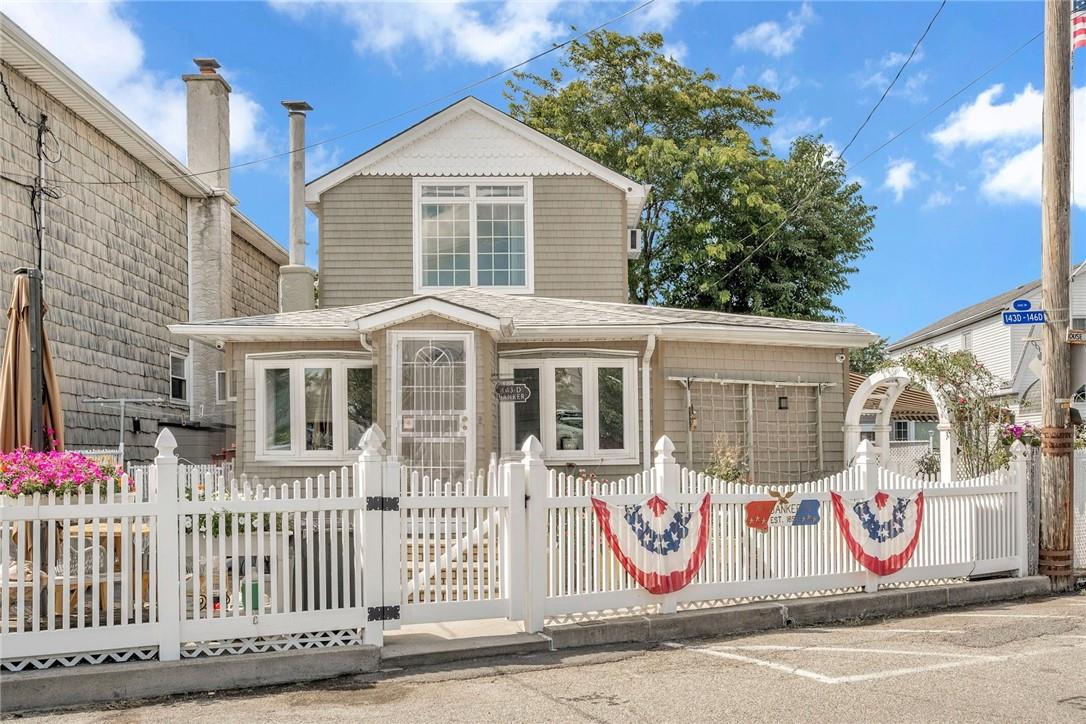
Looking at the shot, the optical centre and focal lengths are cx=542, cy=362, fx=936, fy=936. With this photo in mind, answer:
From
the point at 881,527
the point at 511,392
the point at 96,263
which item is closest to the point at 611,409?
the point at 511,392

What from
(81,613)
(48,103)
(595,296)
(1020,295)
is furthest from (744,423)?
(1020,295)

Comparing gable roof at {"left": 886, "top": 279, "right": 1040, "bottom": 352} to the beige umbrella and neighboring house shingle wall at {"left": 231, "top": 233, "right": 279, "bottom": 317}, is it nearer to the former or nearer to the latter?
neighboring house shingle wall at {"left": 231, "top": 233, "right": 279, "bottom": 317}

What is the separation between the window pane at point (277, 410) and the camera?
→ 13.6m

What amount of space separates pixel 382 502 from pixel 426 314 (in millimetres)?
5801

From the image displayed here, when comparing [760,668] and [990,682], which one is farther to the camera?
[760,668]

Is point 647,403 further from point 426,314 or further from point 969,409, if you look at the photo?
point 969,409

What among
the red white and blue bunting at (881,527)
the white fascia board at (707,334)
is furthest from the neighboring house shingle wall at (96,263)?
the red white and blue bunting at (881,527)

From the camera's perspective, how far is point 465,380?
41.7 ft

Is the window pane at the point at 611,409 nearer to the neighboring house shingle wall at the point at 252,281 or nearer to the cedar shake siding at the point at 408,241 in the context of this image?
the cedar shake siding at the point at 408,241

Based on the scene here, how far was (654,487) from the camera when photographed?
26.6 ft

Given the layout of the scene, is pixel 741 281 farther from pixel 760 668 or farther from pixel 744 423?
pixel 760 668

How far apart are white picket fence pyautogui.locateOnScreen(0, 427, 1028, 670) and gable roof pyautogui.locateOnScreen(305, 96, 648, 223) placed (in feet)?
30.9

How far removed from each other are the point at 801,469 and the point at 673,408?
8.27 feet

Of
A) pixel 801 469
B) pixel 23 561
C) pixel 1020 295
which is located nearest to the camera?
pixel 23 561
